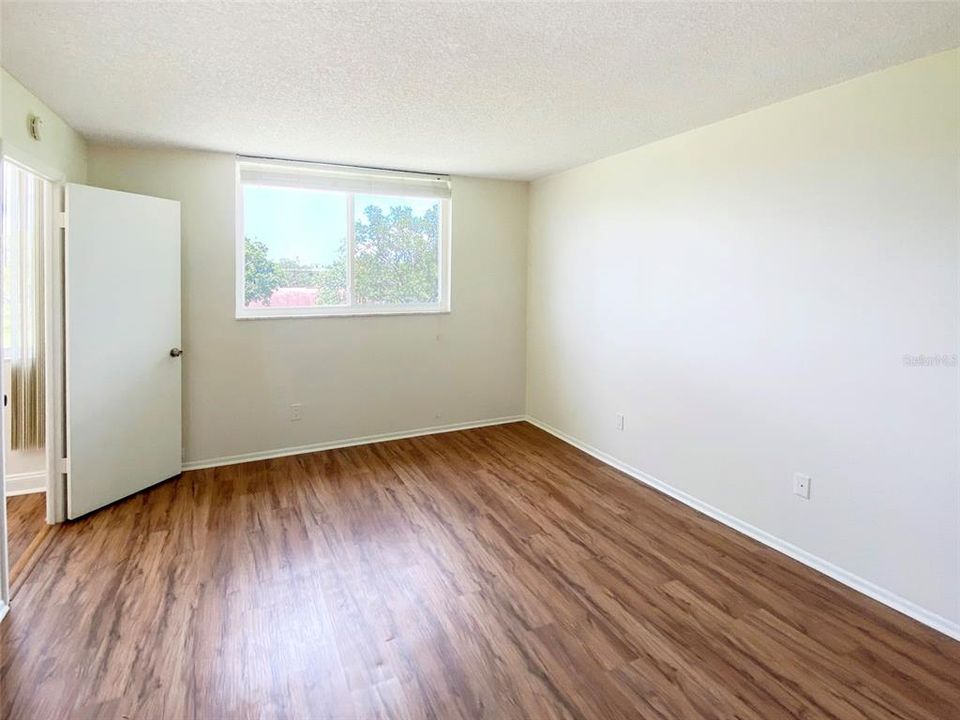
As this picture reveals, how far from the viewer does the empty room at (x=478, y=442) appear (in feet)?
6.19

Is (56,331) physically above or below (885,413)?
above

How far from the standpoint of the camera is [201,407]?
12.8 ft

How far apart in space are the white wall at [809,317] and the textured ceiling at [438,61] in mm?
A: 282

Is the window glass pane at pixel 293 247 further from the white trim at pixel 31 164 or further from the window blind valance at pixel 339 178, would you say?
the white trim at pixel 31 164

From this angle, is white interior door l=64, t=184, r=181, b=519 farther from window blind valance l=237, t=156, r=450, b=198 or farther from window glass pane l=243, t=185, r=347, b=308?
window blind valance l=237, t=156, r=450, b=198

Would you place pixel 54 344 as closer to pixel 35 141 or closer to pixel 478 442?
pixel 35 141

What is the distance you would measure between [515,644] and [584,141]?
300 centimetres

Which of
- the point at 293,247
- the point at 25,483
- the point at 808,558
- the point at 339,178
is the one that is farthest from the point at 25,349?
the point at 808,558

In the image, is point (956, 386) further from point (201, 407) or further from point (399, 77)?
point (201, 407)

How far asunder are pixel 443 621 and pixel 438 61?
2.37 meters

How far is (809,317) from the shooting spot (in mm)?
2639

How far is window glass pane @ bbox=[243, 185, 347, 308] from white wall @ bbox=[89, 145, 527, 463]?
0.16 metres

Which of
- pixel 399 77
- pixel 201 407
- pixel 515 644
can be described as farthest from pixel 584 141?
pixel 201 407

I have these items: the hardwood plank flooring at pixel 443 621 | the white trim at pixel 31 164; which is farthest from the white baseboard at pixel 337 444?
the white trim at pixel 31 164
